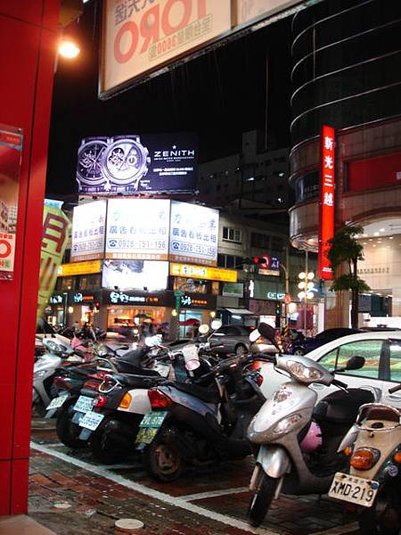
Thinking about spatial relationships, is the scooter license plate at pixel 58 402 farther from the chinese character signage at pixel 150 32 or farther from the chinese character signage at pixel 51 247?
the chinese character signage at pixel 150 32

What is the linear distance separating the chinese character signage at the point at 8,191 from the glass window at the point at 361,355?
13.6 feet

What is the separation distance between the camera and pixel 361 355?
6676mm

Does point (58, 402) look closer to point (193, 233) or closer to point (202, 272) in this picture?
point (193, 233)

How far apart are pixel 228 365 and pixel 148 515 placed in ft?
6.18

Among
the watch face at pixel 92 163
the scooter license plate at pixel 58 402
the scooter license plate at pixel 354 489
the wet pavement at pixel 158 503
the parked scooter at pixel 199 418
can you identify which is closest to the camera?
the scooter license plate at pixel 354 489

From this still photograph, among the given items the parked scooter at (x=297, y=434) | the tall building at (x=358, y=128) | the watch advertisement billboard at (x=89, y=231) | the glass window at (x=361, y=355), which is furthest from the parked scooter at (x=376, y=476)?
the watch advertisement billboard at (x=89, y=231)

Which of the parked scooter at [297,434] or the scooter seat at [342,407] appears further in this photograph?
the scooter seat at [342,407]

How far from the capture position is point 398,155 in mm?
28391

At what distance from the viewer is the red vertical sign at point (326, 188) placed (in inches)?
1152

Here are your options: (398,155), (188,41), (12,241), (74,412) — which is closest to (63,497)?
(74,412)

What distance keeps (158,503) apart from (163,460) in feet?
2.42

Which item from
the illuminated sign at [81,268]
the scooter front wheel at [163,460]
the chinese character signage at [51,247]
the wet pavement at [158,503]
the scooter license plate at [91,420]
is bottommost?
the wet pavement at [158,503]

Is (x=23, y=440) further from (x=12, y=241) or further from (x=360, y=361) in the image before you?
(x=360, y=361)

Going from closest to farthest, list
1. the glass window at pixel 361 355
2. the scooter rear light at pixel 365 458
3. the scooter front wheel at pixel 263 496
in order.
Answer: the scooter rear light at pixel 365 458 < the scooter front wheel at pixel 263 496 < the glass window at pixel 361 355
